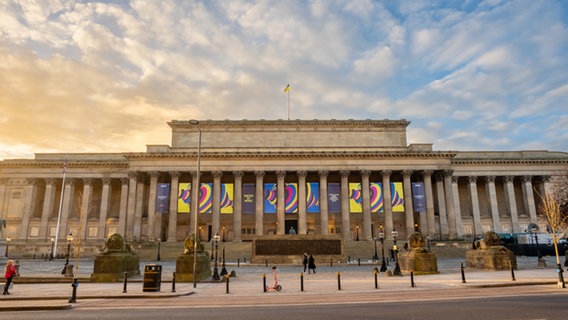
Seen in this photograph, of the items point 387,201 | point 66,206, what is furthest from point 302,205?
point 66,206

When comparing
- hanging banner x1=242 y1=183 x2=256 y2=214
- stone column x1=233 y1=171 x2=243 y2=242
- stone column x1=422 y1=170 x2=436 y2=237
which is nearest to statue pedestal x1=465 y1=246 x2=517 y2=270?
stone column x1=422 y1=170 x2=436 y2=237

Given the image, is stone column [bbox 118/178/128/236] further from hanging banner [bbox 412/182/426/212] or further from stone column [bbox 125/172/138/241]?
hanging banner [bbox 412/182/426/212]

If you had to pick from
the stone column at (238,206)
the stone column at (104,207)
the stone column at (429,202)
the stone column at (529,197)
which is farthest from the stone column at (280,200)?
the stone column at (529,197)

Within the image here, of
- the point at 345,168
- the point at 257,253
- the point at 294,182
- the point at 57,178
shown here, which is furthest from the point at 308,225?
the point at 57,178

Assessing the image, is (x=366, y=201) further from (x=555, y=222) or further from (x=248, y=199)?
(x=555, y=222)

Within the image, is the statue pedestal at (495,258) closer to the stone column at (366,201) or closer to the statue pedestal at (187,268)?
the statue pedestal at (187,268)

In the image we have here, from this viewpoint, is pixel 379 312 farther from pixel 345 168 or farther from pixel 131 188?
pixel 131 188

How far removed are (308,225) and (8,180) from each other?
51451 millimetres

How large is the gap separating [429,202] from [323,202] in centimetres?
1653

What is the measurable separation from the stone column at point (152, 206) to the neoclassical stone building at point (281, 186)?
155 mm

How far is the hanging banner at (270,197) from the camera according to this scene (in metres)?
57.8

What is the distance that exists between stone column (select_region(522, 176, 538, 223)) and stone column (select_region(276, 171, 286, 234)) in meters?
40.2

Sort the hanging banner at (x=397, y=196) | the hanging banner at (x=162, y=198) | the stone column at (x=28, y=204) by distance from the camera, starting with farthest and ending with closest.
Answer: the stone column at (x=28, y=204) → the hanging banner at (x=397, y=196) → the hanging banner at (x=162, y=198)

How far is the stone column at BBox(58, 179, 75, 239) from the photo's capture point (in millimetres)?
61594
